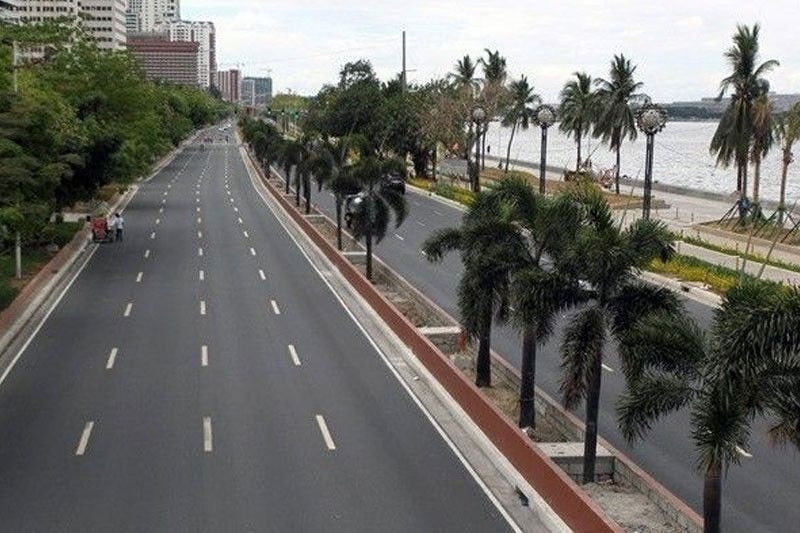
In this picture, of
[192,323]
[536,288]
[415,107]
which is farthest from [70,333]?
[415,107]

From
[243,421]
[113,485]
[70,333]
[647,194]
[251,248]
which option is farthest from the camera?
[251,248]

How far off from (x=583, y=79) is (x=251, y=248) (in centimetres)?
5412

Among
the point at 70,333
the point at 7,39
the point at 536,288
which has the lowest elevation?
the point at 70,333

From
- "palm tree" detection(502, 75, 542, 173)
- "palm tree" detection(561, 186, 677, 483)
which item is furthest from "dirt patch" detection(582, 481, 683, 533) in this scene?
"palm tree" detection(502, 75, 542, 173)

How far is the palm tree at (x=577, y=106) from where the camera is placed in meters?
92.3

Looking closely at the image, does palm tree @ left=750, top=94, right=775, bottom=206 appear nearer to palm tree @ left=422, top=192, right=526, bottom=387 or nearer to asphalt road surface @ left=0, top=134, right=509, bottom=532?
asphalt road surface @ left=0, top=134, right=509, bottom=532

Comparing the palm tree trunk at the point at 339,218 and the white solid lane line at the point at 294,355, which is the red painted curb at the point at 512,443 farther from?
the palm tree trunk at the point at 339,218

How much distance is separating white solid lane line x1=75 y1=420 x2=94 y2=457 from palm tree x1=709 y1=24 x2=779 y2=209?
140ft

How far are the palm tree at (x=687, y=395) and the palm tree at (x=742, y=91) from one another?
4396 centimetres

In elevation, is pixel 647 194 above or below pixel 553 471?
above

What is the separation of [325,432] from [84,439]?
4573 mm

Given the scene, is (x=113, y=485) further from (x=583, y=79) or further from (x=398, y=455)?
(x=583, y=79)

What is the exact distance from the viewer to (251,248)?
49.4 metres

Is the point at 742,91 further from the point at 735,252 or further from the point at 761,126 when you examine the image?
the point at 735,252
